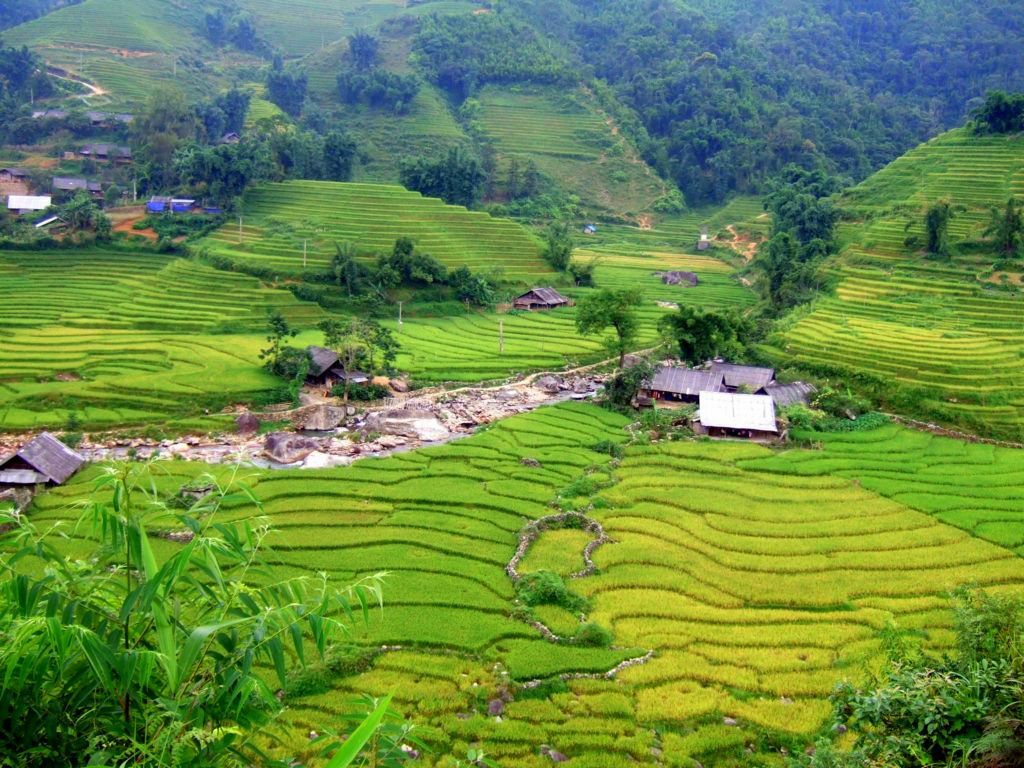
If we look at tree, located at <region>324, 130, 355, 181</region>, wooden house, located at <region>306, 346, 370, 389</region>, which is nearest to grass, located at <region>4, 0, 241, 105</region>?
tree, located at <region>324, 130, 355, 181</region>

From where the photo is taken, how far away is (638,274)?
56719mm

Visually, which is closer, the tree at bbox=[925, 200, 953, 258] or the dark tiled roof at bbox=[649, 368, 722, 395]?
the dark tiled roof at bbox=[649, 368, 722, 395]

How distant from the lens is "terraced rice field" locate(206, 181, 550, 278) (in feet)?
159

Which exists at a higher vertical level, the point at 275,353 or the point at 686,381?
the point at 275,353

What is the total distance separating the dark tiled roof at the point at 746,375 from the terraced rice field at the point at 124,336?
18.3 meters

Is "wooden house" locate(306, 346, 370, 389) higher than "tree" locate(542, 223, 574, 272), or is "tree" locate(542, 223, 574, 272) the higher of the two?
"tree" locate(542, 223, 574, 272)

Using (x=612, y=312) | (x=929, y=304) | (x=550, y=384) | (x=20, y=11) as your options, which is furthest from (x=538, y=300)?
(x=20, y=11)

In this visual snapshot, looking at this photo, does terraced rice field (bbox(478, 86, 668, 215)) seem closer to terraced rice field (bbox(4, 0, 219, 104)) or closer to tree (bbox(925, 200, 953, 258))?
terraced rice field (bbox(4, 0, 219, 104))

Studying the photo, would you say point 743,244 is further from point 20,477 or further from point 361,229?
point 20,477

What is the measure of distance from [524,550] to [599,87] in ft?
243

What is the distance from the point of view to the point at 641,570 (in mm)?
19328

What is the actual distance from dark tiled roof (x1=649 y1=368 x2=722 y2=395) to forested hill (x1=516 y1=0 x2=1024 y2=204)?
156 feet

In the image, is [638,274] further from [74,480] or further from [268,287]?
[74,480]

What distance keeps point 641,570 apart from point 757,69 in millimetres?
87752
